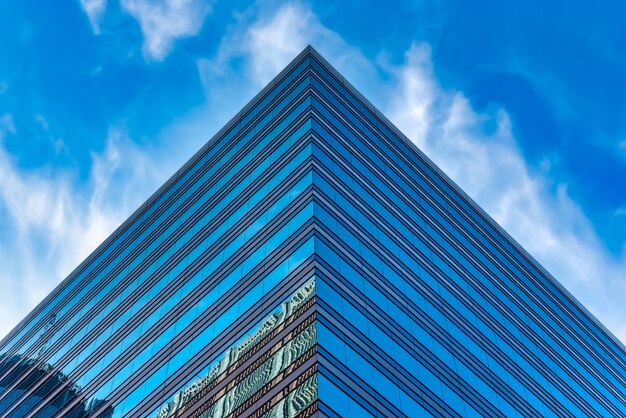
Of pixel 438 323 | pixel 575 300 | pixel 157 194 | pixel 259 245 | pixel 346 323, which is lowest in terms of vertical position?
pixel 346 323

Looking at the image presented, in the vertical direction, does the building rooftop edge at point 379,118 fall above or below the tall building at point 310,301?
above

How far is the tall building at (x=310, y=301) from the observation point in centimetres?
3775

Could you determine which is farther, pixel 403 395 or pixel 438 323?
pixel 438 323

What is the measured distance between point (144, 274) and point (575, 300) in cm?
4671

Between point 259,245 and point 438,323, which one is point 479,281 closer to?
point 438,323

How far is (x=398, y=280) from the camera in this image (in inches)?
1848

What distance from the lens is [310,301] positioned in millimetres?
37062

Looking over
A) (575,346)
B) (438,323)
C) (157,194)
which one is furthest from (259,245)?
(575,346)

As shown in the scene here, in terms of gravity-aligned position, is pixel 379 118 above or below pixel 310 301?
above

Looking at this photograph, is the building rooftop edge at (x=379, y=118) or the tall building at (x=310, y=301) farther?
the building rooftop edge at (x=379, y=118)

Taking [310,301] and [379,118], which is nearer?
[310,301]

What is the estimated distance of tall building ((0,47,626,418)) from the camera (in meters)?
37.8

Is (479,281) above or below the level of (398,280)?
above

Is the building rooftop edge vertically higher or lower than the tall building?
higher
